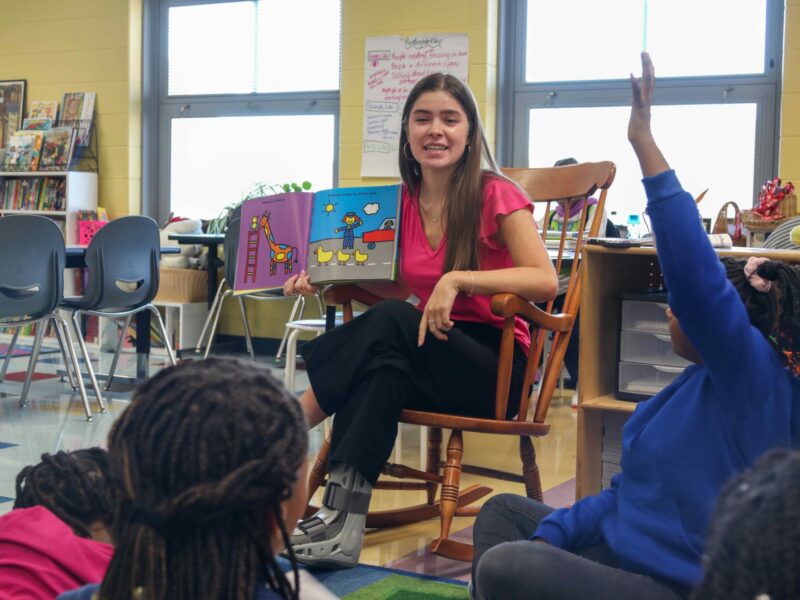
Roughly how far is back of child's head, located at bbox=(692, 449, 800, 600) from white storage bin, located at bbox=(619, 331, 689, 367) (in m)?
1.60

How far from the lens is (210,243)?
5.61m

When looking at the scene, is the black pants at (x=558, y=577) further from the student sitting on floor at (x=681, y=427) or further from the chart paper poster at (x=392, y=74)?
the chart paper poster at (x=392, y=74)

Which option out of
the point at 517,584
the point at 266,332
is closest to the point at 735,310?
the point at 517,584

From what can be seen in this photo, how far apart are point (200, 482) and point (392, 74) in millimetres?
5225

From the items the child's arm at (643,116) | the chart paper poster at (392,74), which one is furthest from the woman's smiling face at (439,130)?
the chart paper poster at (392,74)

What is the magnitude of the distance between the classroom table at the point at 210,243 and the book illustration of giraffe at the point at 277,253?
322 centimetres

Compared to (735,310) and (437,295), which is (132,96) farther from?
(735,310)

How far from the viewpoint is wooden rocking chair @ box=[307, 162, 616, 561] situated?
82.7 inches

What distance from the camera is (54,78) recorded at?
6902 mm

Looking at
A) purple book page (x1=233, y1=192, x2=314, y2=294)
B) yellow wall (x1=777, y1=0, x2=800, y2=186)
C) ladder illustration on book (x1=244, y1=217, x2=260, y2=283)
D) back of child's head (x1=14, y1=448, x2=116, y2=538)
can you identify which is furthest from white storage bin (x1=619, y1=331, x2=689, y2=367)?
yellow wall (x1=777, y1=0, x2=800, y2=186)

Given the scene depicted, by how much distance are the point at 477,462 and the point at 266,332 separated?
3.06 meters

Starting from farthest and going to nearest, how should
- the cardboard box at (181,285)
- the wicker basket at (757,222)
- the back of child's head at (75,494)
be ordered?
the cardboard box at (181,285) < the wicker basket at (757,222) < the back of child's head at (75,494)

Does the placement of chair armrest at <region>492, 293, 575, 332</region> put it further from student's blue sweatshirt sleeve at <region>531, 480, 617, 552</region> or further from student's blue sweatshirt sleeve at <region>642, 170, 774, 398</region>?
student's blue sweatshirt sleeve at <region>642, 170, 774, 398</region>

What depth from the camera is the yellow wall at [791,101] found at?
4922 millimetres
